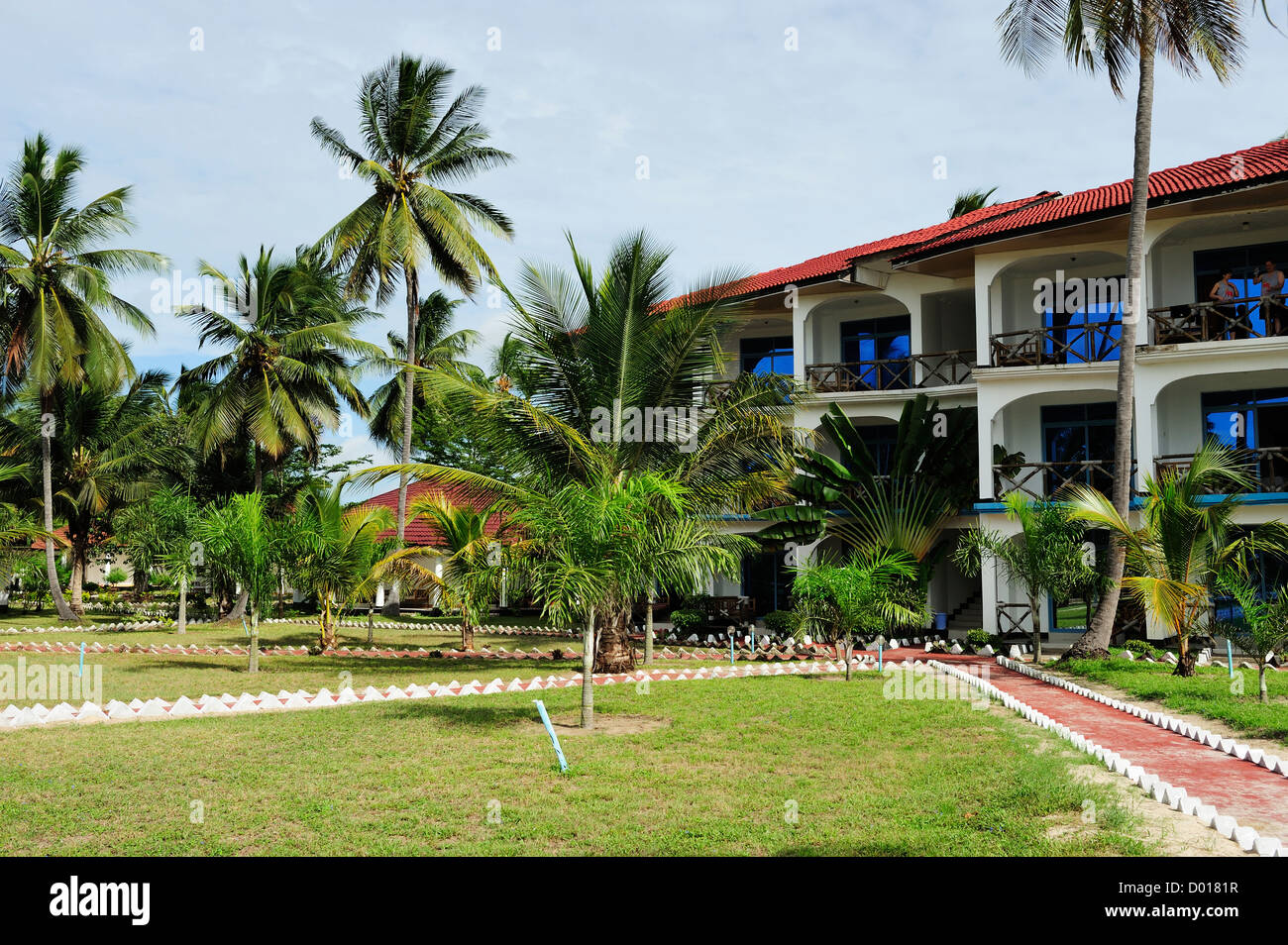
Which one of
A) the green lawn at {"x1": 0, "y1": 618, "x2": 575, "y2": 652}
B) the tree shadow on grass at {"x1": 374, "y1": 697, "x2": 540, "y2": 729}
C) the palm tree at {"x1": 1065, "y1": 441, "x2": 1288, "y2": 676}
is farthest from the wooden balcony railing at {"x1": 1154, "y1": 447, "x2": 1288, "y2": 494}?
the tree shadow on grass at {"x1": 374, "y1": 697, "x2": 540, "y2": 729}

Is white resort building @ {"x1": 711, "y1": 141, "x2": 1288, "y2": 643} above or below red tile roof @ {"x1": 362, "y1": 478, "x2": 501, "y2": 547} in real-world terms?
above

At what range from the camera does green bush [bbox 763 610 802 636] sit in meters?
21.1

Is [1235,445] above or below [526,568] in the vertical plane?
above

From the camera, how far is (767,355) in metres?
26.8

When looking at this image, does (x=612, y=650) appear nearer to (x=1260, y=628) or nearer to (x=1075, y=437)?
(x=1260, y=628)

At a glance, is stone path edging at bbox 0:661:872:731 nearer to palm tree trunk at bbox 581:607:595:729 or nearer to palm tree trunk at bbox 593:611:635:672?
palm tree trunk at bbox 593:611:635:672

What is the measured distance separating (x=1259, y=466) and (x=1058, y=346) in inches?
174

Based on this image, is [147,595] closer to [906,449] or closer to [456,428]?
[456,428]

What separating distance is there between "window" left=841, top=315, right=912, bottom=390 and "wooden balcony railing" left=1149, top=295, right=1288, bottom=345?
5865mm

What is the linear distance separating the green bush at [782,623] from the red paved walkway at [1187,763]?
26.2 feet
